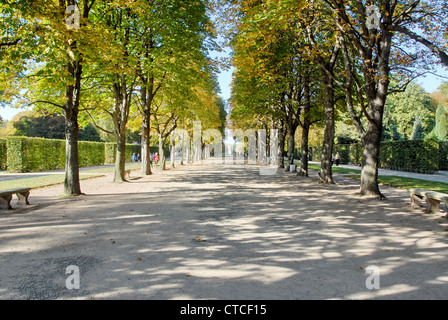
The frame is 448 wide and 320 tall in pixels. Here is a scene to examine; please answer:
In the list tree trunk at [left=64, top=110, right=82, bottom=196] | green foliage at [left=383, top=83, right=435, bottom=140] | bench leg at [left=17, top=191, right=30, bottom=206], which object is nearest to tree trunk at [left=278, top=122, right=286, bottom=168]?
tree trunk at [left=64, top=110, right=82, bottom=196]

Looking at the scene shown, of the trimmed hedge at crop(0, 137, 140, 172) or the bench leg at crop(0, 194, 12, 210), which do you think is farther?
the trimmed hedge at crop(0, 137, 140, 172)

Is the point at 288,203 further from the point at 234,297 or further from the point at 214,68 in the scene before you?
the point at 214,68

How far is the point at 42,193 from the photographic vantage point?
12312mm

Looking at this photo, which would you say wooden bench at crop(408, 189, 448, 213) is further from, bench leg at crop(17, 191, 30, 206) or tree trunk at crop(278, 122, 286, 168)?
tree trunk at crop(278, 122, 286, 168)

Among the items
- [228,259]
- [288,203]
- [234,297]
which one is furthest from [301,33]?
[234,297]

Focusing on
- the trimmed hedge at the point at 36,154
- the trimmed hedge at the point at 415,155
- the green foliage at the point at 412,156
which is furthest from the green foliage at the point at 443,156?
the trimmed hedge at the point at 36,154

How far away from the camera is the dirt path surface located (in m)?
3.72

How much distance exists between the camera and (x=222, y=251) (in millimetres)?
5211

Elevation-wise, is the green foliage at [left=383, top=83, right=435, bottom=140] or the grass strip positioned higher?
the green foliage at [left=383, top=83, right=435, bottom=140]

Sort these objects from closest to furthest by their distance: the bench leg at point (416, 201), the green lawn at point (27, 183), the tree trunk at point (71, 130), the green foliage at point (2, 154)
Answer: the bench leg at point (416, 201)
the tree trunk at point (71, 130)
the green lawn at point (27, 183)
the green foliage at point (2, 154)

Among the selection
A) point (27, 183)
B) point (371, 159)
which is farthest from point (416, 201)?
point (27, 183)

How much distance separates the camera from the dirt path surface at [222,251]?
3.72 metres

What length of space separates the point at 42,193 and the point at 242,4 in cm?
1115

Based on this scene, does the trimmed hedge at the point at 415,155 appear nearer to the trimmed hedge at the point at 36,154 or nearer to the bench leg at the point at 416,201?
the bench leg at the point at 416,201
